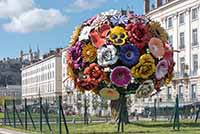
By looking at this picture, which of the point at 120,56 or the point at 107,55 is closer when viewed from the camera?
the point at 107,55

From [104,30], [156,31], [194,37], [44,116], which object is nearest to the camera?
[44,116]

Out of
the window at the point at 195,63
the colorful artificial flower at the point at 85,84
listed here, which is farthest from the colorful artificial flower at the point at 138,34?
the window at the point at 195,63

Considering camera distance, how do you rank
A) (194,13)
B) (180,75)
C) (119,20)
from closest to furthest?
(119,20) → (194,13) → (180,75)

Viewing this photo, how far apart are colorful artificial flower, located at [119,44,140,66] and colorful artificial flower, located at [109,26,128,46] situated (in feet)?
1.23

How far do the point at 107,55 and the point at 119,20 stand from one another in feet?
9.69

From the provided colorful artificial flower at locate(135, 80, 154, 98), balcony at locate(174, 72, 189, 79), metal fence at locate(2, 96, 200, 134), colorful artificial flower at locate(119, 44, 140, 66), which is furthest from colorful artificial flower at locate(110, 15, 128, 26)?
balcony at locate(174, 72, 189, 79)

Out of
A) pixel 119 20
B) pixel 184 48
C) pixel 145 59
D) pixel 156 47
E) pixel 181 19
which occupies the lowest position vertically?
pixel 145 59

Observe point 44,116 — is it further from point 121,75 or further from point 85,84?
point 121,75

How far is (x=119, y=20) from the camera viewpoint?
33844 millimetres

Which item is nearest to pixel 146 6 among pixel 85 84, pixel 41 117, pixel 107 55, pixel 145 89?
pixel 85 84

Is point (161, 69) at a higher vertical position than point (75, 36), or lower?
lower

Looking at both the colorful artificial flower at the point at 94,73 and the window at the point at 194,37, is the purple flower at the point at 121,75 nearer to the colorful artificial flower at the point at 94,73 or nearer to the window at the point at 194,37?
the colorful artificial flower at the point at 94,73

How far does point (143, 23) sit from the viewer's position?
111 feet

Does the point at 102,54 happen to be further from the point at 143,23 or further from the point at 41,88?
the point at 41,88
